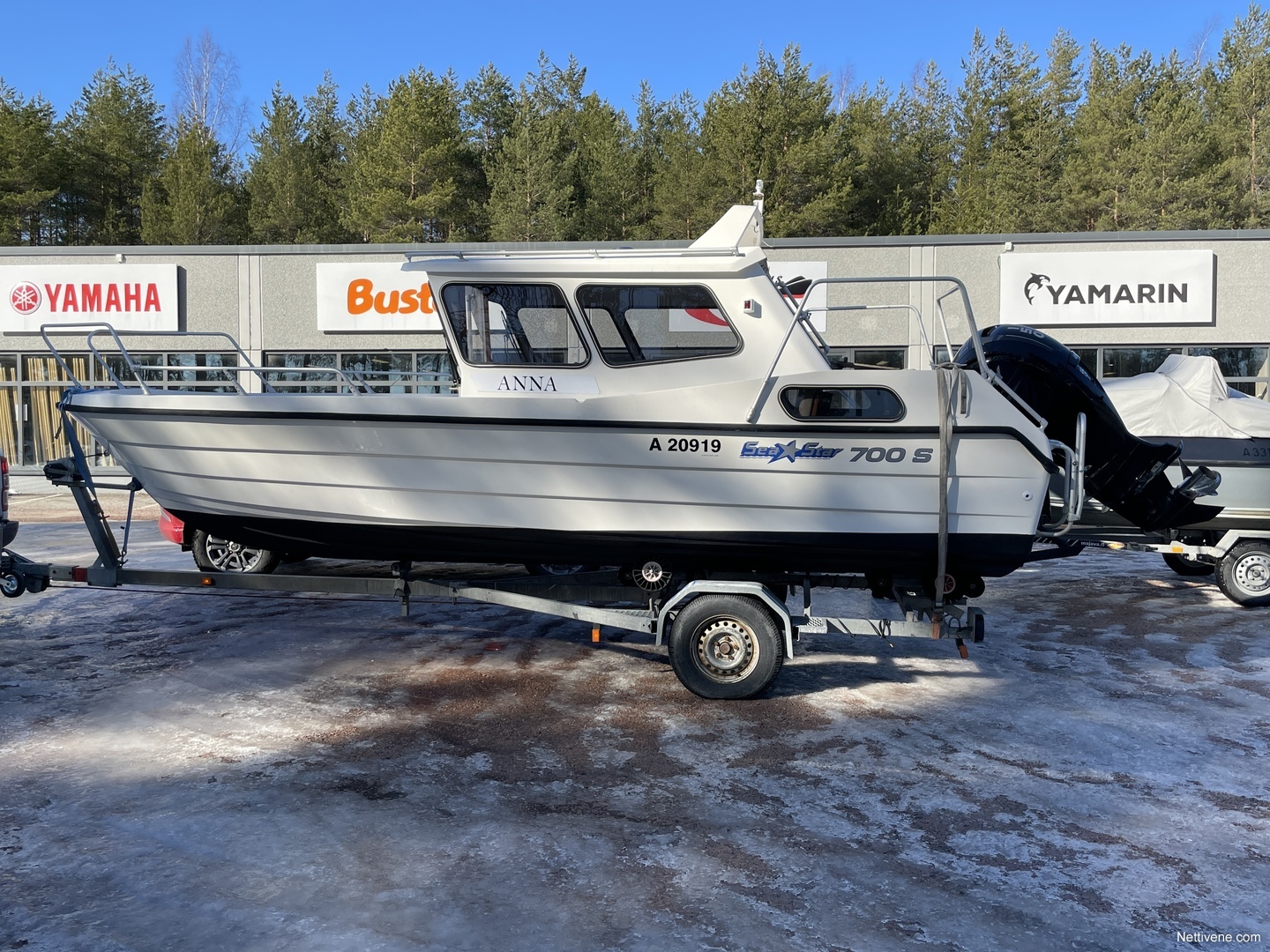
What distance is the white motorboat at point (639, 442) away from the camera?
525 centimetres

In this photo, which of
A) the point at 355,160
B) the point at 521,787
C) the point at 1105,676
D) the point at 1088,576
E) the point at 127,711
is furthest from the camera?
the point at 355,160

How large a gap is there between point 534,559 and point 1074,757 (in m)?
3.08

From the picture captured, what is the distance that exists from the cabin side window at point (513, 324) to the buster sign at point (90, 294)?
565 inches

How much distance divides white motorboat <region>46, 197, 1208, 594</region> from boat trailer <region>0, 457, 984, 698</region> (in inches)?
8.1

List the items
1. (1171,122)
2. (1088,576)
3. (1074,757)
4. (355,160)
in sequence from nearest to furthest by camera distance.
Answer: (1074,757) < (1088,576) < (1171,122) < (355,160)

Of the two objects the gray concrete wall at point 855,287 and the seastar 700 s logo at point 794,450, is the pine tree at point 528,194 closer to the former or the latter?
the gray concrete wall at point 855,287

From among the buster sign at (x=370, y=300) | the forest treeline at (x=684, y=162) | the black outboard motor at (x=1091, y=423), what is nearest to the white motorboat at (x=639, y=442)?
the black outboard motor at (x=1091, y=423)

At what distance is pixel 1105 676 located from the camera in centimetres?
613

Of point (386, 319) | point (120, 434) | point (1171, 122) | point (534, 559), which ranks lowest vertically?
point (534, 559)

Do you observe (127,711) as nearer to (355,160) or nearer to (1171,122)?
(1171,122)

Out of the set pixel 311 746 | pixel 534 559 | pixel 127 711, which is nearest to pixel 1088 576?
pixel 534 559

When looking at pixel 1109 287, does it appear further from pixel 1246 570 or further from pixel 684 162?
pixel 684 162

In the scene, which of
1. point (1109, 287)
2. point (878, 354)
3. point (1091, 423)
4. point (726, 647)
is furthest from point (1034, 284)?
point (726, 647)

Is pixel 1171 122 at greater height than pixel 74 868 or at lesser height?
greater
